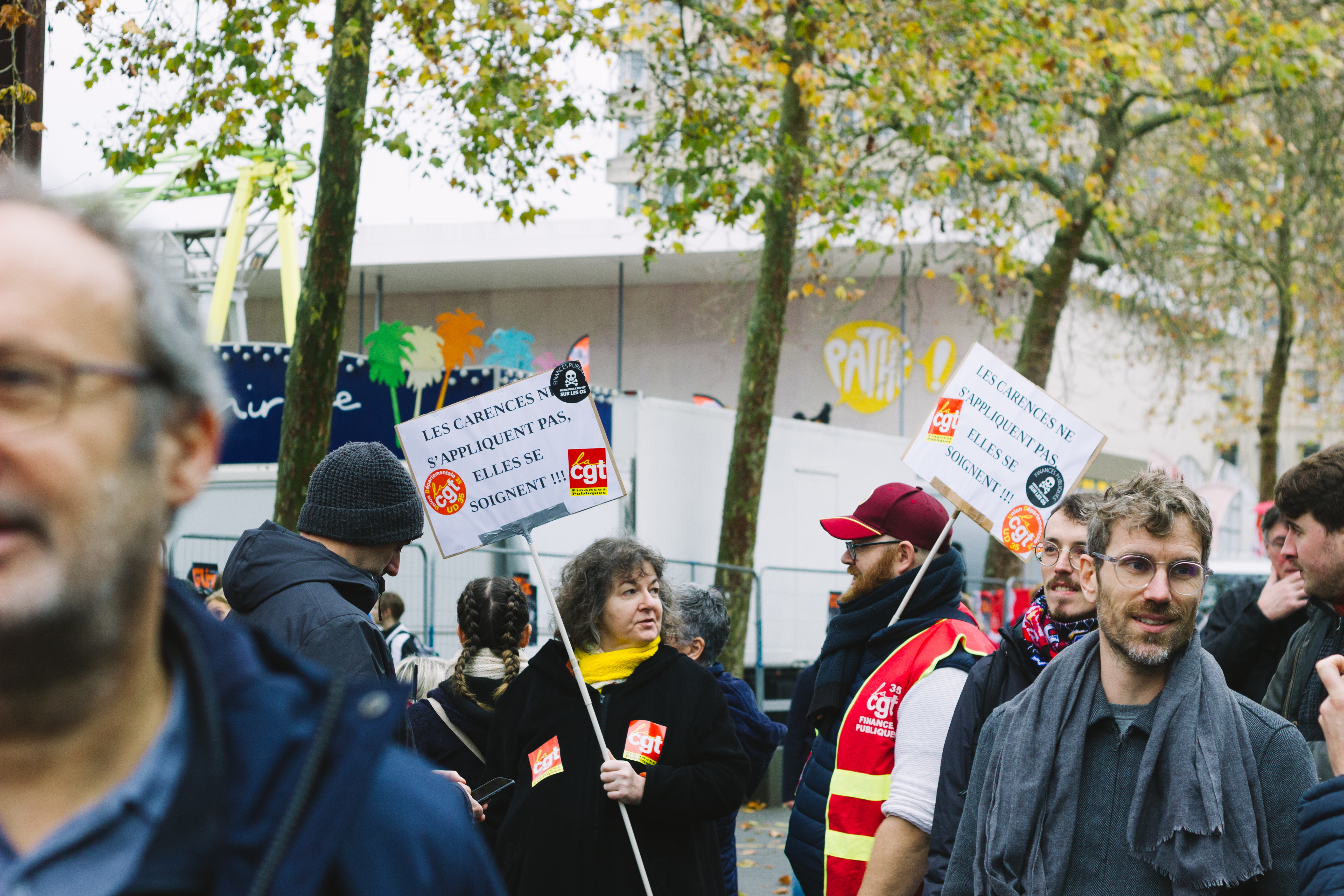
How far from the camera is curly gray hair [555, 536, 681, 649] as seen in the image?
4539 millimetres

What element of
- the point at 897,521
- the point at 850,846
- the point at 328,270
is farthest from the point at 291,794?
the point at 328,270

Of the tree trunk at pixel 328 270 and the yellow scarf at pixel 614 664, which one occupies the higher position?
the tree trunk at pixel 328 270

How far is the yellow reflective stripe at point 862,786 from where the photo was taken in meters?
4.04

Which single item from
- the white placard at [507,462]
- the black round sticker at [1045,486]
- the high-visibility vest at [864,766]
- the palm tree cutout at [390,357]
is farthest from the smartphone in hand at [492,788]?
the palm tree cutout at [390,357]

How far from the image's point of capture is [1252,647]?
5.07m

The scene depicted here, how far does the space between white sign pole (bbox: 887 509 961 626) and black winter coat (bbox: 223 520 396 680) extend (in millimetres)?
1652

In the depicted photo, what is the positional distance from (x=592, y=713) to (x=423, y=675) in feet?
4.61

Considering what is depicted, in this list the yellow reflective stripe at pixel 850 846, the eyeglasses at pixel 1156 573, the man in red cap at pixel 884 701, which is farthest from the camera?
the yellow reflective stripe at pixel 850 846

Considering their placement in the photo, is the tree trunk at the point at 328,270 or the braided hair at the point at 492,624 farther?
the tree trunk at the point at 328,270

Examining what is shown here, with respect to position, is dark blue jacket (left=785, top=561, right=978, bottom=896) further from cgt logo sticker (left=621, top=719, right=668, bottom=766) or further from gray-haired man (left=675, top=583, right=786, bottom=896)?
cgt logo sticker (left=621, top=719, right=668, bottom=766)

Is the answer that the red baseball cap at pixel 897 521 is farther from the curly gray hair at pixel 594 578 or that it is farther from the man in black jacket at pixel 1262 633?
the man in black jacket at pixel 1262 633

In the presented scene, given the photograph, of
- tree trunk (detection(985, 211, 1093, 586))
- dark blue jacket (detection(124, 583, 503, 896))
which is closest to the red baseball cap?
dark blue jacket (detection(124, 583, 503, 896))

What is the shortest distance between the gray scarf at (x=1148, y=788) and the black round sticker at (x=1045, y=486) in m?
1.72

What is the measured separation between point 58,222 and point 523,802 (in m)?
3.31
